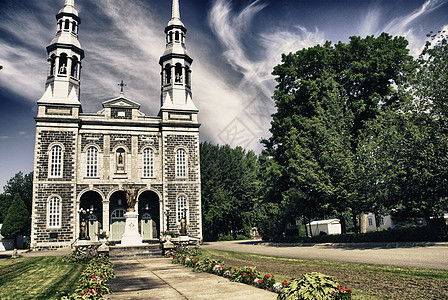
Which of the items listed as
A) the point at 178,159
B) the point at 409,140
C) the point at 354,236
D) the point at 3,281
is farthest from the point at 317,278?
the point at 178,159

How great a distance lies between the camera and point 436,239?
18203 millimetres

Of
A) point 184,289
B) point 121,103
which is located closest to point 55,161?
point 121,103

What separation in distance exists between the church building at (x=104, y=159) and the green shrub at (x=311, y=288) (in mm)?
24989

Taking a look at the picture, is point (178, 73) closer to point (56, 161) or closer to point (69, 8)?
point (69, 8)

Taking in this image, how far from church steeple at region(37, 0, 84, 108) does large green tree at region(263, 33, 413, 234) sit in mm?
20142

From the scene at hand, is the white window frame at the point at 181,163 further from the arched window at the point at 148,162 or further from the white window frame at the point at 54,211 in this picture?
the white window frame at the point at 54,211

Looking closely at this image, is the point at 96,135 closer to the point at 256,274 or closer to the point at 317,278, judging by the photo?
the point at 256,274

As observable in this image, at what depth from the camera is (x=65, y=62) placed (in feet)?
112

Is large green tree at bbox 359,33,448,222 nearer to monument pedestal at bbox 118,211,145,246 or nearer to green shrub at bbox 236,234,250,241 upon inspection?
monument pedestal at bbox 118,211,145,246

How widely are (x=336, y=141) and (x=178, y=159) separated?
16106 millimetres

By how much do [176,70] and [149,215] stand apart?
15.9 m

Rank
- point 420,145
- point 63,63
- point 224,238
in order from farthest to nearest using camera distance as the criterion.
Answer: point 224,238 < point 63,63 < point 420,145

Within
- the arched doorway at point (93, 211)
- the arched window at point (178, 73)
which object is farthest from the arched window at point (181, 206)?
the arched window at point (178, 73)

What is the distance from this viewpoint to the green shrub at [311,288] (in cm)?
515
